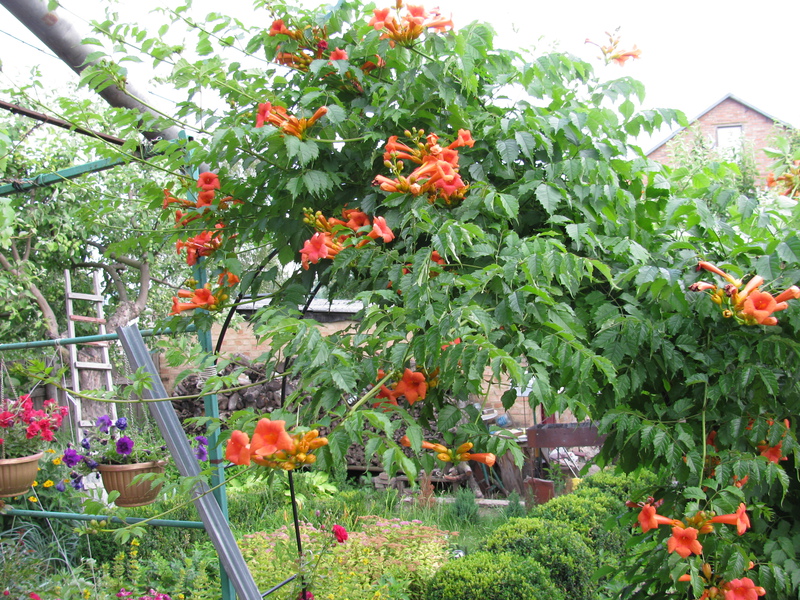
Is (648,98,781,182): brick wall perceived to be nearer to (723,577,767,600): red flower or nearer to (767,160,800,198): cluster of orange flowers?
(767,160,800,198): cluster of orange flowers

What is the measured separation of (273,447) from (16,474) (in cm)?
294

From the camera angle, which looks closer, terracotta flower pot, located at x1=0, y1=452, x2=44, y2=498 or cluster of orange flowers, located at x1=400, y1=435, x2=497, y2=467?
cluster of orange flowers, located at x1=400, y1=435, x2=497, y2=467

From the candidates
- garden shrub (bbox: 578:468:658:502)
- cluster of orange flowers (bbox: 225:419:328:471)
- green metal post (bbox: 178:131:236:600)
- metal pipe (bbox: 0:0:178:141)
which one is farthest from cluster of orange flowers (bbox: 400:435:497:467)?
garden shrub (bbox: 578:468:658:502)

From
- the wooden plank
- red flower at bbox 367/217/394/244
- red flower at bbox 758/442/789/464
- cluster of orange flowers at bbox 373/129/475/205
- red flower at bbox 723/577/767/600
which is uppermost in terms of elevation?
cluster of orange flowers at bbox 373/129/475/205

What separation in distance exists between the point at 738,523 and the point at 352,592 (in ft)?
9.07

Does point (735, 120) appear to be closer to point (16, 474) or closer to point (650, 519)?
point (650, 519)

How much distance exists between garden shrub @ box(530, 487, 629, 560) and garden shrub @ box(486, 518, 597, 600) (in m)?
0.34

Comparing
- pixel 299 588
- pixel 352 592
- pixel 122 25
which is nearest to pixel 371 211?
pixel 122 25

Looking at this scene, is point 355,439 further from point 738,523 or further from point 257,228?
point 738,523

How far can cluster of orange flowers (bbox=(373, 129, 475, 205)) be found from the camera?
57.8 inches

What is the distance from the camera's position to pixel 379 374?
5.19 feet

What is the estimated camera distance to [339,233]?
1631 mm

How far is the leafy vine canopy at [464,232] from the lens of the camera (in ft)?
4.51

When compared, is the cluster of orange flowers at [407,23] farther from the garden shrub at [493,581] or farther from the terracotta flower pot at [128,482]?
the garden shrub at [493,581]
